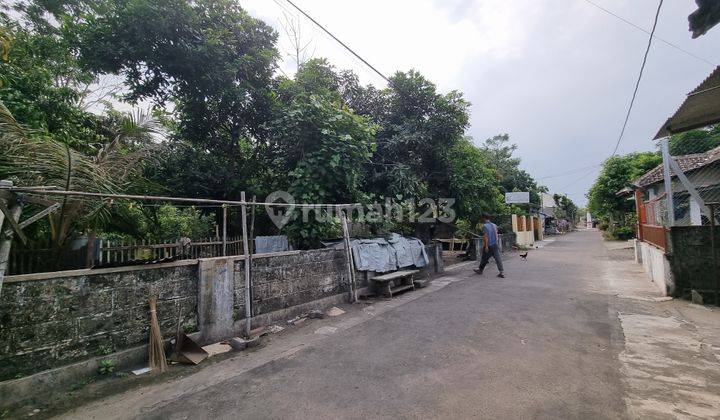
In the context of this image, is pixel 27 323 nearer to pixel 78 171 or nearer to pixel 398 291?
pixel 78 171

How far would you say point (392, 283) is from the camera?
7891 millimetres

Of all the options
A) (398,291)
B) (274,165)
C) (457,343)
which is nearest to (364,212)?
(398,291)

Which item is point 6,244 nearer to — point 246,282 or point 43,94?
point 246,282

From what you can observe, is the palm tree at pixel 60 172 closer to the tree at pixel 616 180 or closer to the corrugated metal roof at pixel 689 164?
the corrugated metal roof at pixel 689 164

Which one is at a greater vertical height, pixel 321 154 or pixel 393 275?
pixel 321 154

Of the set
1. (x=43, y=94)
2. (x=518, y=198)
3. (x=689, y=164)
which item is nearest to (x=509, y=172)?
(x=518, y=198)

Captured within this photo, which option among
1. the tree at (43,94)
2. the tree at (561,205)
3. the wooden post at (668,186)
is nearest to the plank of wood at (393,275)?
the wooden post at (668,186)

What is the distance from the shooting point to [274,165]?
9062 millimetres

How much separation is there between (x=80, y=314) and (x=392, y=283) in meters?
5.98

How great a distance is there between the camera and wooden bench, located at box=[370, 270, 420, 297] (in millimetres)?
7377

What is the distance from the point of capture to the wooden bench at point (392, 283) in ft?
24.2

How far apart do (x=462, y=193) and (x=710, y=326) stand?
773 cm

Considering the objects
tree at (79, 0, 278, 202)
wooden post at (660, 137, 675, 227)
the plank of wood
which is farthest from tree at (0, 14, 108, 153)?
wooden post at (660, 137, 675, 227)

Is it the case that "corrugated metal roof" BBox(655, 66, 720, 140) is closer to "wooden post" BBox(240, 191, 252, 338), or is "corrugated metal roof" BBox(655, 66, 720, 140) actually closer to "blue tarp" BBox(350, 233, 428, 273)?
"blue tarp" BBox(350, 233, 428, 273)
